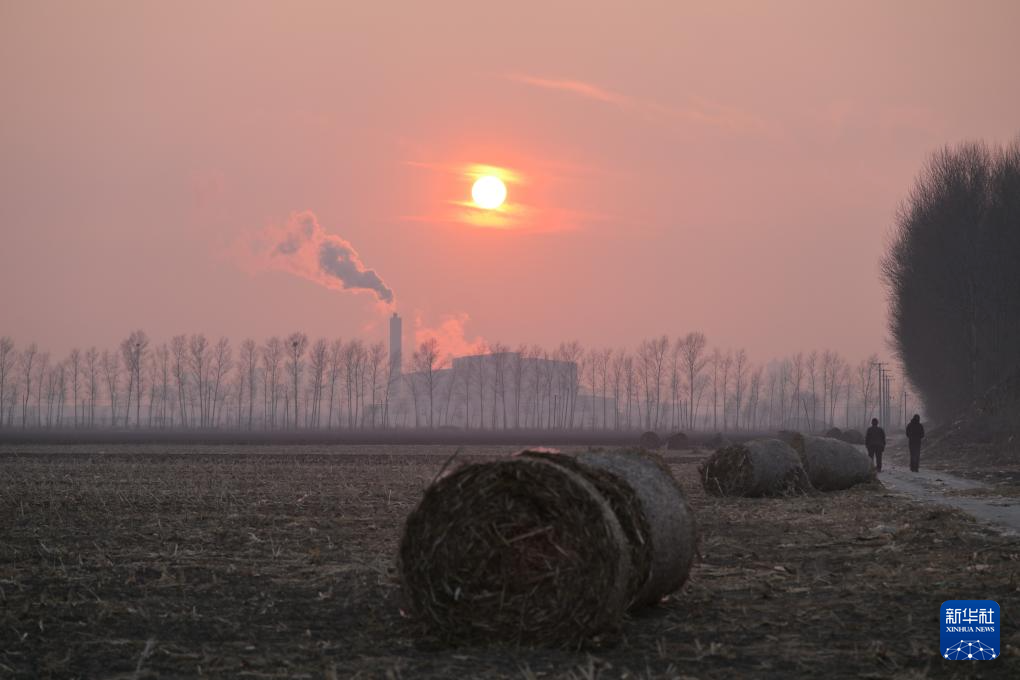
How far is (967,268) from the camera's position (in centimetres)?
6325

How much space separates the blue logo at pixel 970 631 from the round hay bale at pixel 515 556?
2.53m

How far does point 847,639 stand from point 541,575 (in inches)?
98.8

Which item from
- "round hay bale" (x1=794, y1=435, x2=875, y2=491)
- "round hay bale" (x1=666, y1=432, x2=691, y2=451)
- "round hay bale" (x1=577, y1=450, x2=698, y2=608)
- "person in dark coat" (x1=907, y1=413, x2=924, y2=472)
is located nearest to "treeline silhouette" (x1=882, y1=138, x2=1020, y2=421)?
"round hay bale" (x1=666, y1=432, x2=691, y2=451)

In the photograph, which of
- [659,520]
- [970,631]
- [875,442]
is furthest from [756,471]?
[970,631]

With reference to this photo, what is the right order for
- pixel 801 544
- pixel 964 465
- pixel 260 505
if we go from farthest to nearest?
1. pixel 964 465
2. pixel 260 505
3. pixel 801 544

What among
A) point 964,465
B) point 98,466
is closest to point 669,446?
point 964,465

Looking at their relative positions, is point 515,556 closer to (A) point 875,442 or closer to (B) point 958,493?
(B) point 958,493

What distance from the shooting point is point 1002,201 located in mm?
62500

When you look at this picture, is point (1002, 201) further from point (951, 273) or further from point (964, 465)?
point (964, 465)

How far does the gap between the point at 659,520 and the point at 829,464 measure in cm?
1519

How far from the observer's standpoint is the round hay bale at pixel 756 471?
2333 cm

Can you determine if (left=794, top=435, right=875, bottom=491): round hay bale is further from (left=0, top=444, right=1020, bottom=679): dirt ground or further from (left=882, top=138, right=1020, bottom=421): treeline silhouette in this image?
(left=882, top=138, right=1020, bottom=421): treeline silhouette

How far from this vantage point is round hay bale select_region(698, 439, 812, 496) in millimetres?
23328

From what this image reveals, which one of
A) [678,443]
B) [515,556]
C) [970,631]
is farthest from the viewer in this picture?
[678,443]
